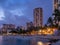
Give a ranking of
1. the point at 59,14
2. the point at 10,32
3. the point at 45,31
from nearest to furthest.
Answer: the point at 59,14
the point at 45,31
the point at 10,32

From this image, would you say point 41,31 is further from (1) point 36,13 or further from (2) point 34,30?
(1) point 36,13

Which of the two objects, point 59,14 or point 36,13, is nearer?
point 59,14

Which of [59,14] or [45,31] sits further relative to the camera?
[45,31]

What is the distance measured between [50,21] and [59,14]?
27.7 metres

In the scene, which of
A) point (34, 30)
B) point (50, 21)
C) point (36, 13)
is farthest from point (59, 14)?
point (36, 13)

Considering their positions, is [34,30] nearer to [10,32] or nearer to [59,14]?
[10,32]

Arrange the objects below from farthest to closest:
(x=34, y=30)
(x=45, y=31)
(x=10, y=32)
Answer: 1. (x=10, y=32)
2. (x=34, y=30)
3. (x=45, y=31)

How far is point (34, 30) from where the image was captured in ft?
445

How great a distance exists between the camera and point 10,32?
178 meters

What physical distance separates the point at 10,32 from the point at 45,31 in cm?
6820

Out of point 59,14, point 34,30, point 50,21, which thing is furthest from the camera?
point 34,30

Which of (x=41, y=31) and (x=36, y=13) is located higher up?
(x=36, y=13)

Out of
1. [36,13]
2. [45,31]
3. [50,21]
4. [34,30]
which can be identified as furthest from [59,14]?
[36,13]

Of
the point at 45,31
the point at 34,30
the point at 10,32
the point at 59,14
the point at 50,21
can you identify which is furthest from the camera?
the point at 10,32
